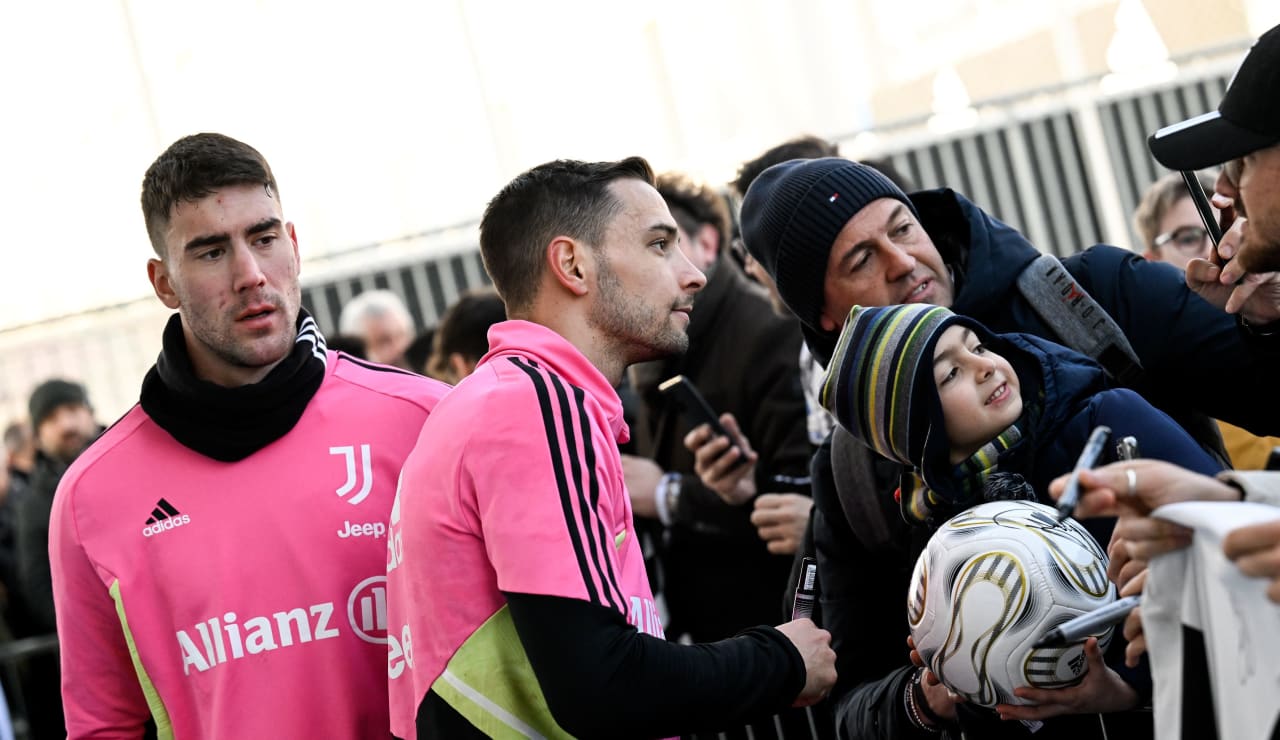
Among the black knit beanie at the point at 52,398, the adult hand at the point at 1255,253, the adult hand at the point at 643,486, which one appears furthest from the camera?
the black knit beanie at the point at 52,398

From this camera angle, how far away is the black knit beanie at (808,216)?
12.5 feet

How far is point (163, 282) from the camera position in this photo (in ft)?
11.9

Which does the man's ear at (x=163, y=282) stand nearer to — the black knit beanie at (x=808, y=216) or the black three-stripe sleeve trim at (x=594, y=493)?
the black three-stripe sleeve trim at (x=594, y=493)

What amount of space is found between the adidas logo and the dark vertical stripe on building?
1006mm

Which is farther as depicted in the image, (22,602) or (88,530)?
(22,602)

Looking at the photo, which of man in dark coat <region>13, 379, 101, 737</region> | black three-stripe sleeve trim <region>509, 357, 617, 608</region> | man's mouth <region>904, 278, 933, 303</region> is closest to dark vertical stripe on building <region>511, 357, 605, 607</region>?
black three-stripe sleeve trim <region>509, 357, 617, 608</region>

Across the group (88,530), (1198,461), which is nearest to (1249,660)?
(1198,461)

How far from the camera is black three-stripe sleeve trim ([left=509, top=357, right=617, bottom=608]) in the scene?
8.82 ft

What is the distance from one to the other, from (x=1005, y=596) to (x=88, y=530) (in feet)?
6.74

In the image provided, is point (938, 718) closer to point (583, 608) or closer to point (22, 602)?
point (583, 608)

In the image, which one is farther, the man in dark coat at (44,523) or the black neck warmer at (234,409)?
the man in dark coat at (44,523)

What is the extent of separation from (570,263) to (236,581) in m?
1.03

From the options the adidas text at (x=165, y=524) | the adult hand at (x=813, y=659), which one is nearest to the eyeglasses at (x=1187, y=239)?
the adult hand at (x=813, y=659)

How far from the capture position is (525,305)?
128 inches
